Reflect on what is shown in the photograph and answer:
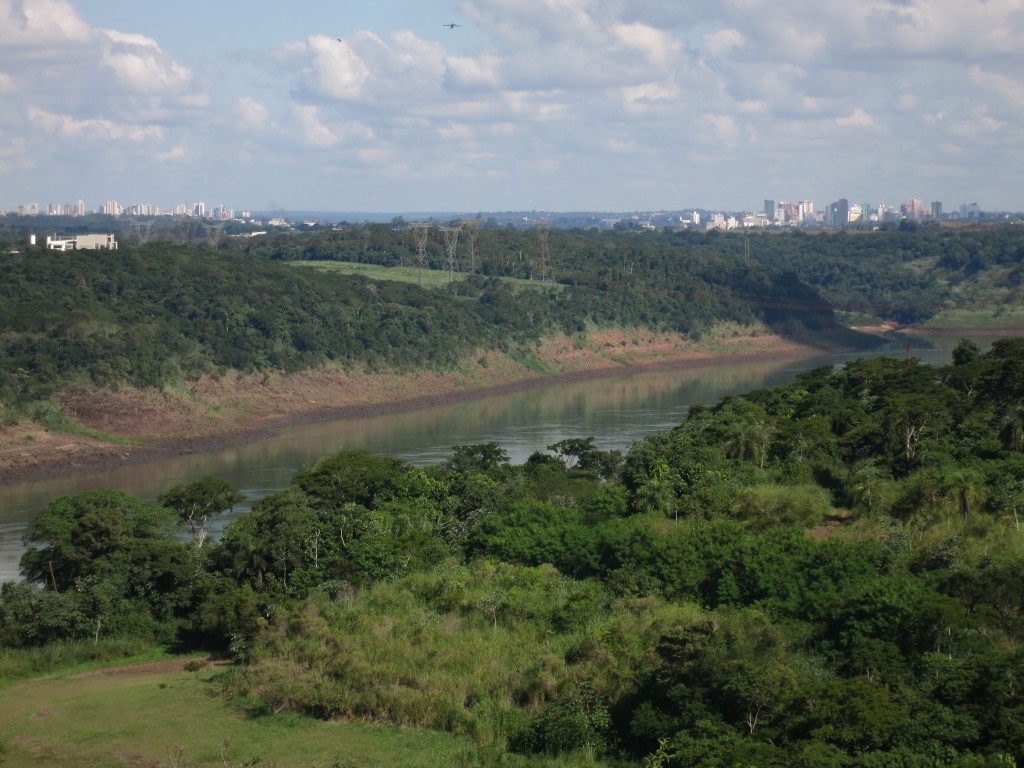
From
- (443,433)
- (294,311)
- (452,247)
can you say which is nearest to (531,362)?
(294,311)

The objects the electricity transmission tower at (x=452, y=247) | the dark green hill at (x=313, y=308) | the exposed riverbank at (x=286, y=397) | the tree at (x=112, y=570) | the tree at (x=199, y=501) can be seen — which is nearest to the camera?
the tree at (x=112, y=570)

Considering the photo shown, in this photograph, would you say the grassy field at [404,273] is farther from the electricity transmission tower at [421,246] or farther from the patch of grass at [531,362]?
the patch of grass at [531,362]

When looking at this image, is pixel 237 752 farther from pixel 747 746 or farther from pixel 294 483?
pixel 294 483

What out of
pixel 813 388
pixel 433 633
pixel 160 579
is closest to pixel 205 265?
pixel 813 388

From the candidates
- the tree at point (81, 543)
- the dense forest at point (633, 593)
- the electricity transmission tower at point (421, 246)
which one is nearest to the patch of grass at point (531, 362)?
the electricity transmission tower at point (421, 246)

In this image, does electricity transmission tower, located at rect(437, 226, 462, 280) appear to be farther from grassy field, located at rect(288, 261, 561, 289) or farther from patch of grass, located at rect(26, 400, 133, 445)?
patch of grass, located at rect(26, 400, 133, 445)

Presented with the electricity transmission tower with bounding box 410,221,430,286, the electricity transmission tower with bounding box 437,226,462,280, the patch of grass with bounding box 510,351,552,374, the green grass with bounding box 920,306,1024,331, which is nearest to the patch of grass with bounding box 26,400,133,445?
the patch of grass with bounding box 510,351,552,374
